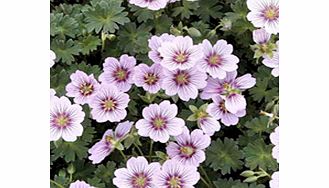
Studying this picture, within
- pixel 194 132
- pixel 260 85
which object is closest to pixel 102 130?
pixel 194 132

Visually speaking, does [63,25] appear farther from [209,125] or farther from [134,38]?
[209,125]

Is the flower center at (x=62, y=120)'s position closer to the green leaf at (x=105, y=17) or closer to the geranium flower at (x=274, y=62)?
the green leaf at (x=105, y=17)

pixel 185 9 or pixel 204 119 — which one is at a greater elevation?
pixel 185 9

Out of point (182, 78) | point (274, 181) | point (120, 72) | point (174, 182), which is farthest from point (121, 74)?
point (274, 181)

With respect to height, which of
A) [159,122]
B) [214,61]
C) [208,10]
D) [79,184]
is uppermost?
[208,10]

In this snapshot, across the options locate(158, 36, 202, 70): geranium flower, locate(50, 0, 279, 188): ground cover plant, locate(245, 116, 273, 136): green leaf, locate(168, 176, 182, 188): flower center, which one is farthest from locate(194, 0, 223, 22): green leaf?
locate(168, 176, 182, 188): flower center

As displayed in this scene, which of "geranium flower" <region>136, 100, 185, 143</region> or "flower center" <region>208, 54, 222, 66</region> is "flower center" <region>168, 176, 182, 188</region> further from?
"flower center" <region>208, 54, 222, 66</region>
